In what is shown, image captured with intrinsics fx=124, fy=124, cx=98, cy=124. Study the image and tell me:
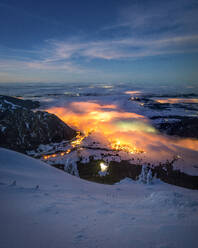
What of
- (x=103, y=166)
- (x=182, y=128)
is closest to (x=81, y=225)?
(x=103, y=166)

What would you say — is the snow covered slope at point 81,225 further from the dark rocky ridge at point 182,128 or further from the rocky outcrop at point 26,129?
the dark rocky ridge at point 182,128

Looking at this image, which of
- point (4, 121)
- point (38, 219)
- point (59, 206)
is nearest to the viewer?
point (38, 219)

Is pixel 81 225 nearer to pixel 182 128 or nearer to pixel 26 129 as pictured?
pixel 26 129

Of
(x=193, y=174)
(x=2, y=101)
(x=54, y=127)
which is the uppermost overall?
(x=2, y=101)

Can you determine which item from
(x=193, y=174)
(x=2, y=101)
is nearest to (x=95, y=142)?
(x=193, y=174)

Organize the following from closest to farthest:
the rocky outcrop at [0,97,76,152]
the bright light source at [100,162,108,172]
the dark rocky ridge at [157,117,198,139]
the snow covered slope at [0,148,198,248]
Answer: the snow covered slope at [0,148,198,248] → the bright light source at [100,162,108,172] → the rocky outcrop at [0,97,76,152] → the dark rocky ridge at [157,117,198,139]

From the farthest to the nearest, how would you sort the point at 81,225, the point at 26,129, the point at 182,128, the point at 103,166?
the point at 182,128
the point at 26,129
the point at 103,166
the point at 81,225

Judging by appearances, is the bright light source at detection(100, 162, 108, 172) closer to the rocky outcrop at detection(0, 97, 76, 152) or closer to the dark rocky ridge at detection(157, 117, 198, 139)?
the rocky outcrop at detection(0, 97, 76, 152)

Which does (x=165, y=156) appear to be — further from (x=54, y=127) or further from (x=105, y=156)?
(x=54, y=127)

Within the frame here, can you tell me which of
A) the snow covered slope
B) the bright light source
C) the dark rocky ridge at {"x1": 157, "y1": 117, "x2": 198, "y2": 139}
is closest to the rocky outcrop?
the bright light source
